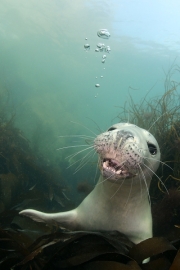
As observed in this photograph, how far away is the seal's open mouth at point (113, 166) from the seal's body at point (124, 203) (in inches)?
2.3

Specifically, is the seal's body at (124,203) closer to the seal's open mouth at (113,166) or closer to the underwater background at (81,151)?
the seal's open mouth at (113,166)

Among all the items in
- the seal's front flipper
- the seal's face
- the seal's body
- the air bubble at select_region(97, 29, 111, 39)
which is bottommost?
the seal's front flipper

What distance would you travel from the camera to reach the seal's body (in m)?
2.08

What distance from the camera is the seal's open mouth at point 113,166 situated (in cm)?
183

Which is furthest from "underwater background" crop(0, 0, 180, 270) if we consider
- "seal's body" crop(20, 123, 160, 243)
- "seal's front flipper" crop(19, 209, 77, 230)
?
"seal's body" crop(20, 123, 160, 243)

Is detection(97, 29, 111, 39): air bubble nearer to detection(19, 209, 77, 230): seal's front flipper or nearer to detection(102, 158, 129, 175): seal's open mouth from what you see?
detection(19, 209, 77, 230): seal's front flipper

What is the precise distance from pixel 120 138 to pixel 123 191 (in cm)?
79

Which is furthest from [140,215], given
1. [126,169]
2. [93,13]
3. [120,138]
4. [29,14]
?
[29,14]

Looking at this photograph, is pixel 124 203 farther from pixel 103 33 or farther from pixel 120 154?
pixel 103 33

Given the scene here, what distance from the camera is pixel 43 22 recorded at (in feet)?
82.5

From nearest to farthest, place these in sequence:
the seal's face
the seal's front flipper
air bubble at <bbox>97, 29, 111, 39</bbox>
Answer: the seal's face
the seal's front flipper
air bubble at <bbox>97, 29, 111, 39</bbox>

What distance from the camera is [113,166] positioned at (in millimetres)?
1854

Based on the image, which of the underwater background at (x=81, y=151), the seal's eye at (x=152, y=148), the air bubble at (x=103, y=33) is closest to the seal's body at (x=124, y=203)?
the seal's eye at (x=152, y=148)

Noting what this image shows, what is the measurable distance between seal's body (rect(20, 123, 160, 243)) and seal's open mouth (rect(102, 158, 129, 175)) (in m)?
0.06
